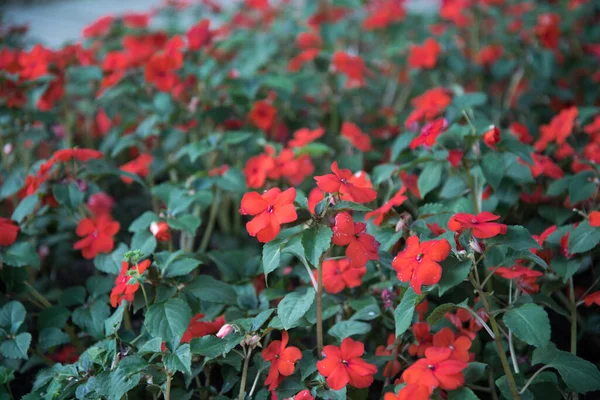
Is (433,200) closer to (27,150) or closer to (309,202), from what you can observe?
(309,202)

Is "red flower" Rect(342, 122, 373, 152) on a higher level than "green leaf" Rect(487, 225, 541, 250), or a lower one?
lower

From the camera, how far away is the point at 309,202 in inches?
41.8

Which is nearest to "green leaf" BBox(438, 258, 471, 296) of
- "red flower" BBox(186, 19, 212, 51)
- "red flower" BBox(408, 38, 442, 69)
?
"red flower" BBox(186, 19, 212, 51)

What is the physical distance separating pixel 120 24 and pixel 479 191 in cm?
182

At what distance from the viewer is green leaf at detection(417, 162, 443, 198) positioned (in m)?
1.32

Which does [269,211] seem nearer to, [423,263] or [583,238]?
[423,263]

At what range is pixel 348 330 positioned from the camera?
1.10 m

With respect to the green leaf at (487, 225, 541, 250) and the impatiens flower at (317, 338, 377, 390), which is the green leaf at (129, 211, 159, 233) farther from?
the green leaf at (487, 225, 541, 250)

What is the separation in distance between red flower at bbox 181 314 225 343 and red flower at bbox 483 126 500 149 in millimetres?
668

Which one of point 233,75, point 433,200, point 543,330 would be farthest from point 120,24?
point 543,330

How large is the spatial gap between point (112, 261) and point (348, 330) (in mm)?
539

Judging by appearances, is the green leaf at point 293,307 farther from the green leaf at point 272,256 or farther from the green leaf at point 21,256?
the green leaf at point 21,256

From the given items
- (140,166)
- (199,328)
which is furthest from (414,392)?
(140,166)

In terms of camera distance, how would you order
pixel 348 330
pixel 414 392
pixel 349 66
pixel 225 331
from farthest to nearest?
pixel 349 66
pixel 348 330
pixel 225 331
pixel 414 392
